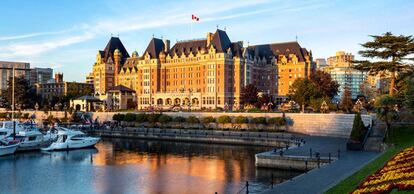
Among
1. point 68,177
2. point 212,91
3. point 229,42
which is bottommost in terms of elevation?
point 68,177

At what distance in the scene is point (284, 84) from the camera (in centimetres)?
13162

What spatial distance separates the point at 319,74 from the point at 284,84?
130ft

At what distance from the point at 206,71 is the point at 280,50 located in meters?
29.1

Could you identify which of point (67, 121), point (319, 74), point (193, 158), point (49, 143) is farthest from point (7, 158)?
point (319, 74)

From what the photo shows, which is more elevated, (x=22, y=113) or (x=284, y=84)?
(x=284, y=84)

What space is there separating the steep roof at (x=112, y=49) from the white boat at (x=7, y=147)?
95646 millimetres

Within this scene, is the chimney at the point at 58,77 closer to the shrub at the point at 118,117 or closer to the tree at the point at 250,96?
the shrub at the point at 118,117

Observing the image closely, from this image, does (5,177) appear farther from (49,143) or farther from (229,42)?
(229,42)

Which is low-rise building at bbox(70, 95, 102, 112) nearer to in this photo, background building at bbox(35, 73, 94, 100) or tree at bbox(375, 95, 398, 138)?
background building at bbox(35, 73, 94, 100)

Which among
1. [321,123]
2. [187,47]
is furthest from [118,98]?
[321,123]

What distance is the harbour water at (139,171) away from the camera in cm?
3141

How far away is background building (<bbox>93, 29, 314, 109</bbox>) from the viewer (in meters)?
113

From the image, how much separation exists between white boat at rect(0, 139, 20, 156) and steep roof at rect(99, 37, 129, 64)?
95646 millimetres

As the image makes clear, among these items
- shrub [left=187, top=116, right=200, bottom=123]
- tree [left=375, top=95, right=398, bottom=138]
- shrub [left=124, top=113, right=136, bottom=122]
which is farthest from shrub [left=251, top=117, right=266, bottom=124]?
tree [left=375, top=95, right=398, bottom=138]
